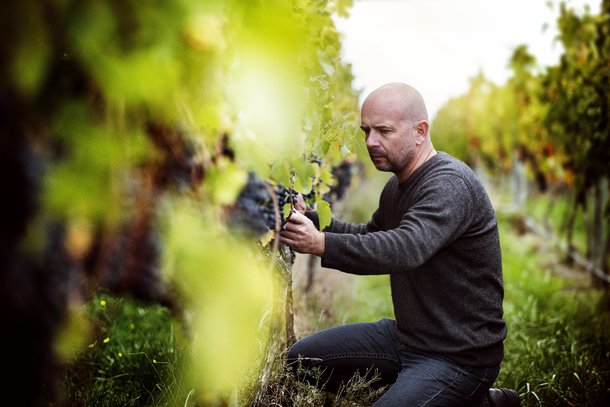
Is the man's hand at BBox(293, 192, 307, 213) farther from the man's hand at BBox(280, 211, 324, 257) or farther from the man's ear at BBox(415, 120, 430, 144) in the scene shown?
the man's ear at BBox(415, 120, 430, 144)

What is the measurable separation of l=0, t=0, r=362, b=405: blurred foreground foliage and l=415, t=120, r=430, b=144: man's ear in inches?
57.4

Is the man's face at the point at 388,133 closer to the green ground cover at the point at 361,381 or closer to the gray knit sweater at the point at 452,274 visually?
the gray knit sweater at the point at 452,274

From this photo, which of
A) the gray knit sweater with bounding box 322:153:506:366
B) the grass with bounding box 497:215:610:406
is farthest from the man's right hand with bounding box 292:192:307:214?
the grass with bounding box 497:215:610:406

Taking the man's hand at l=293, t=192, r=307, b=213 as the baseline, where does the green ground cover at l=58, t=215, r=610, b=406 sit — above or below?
below

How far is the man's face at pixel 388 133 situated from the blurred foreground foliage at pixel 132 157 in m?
1.35

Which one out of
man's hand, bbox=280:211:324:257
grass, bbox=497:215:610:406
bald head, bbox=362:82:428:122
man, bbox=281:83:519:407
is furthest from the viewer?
grass, bbox=497:215:610:406

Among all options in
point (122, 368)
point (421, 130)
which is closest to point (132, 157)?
point (421, 130)

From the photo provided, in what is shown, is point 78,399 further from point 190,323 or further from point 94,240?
point 94,240

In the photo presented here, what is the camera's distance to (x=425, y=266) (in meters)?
2.50

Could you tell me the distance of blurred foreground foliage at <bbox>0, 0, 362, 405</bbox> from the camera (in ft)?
2.71

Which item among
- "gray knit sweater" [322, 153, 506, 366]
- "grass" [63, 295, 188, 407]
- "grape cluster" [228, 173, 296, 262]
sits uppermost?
"grape cluster" [228, 173, 296, 262]

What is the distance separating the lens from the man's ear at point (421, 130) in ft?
8.51

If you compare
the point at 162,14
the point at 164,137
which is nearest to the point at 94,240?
the point at 164,137

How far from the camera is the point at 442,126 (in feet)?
71.3
